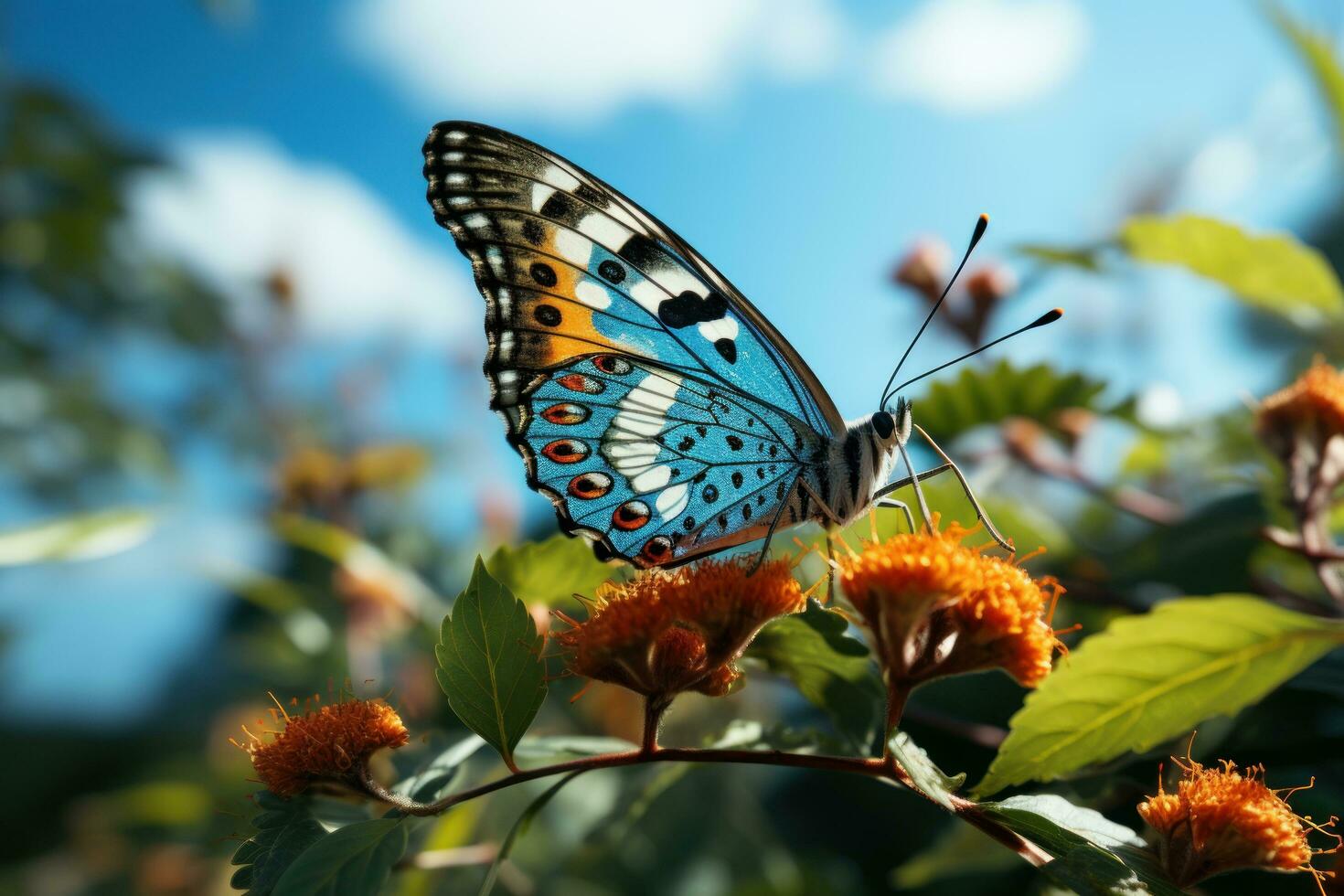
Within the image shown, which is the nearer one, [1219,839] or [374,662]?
[1219,839]

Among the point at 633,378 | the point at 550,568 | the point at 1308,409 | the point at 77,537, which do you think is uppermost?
the point at 77,537

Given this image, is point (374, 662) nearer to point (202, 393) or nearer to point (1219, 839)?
point (1219, 839)

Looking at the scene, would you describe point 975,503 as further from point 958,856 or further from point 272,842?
point 272,842

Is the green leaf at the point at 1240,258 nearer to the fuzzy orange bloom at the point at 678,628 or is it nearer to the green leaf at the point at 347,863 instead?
the fuzzy orange bloom at the point at 678,628

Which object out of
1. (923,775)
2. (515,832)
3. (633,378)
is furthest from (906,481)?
(515,832)

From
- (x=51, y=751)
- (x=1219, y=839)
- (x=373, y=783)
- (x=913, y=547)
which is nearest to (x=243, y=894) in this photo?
(x=373, y=783)

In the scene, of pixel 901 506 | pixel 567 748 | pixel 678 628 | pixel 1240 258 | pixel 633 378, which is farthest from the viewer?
pixel 1240 258

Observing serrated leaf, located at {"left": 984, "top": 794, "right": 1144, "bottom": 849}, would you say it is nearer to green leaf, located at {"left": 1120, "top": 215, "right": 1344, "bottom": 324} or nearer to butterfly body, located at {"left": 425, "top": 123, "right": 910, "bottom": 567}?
butterfly body, located at {"left": 425, "top": 123, "right": 910, "bottom": 567}
